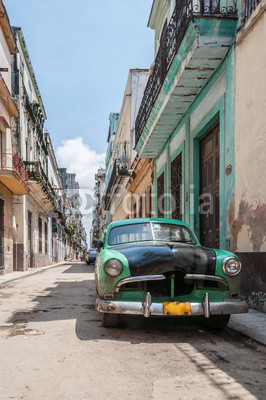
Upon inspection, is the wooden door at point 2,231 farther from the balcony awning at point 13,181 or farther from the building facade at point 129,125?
the building facade at point 129,125

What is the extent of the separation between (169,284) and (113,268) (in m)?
0.65

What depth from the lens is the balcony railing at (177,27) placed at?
6.61m

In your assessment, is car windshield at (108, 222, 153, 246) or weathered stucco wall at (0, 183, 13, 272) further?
weathered stucco wall at (0, 183, 13, 272)

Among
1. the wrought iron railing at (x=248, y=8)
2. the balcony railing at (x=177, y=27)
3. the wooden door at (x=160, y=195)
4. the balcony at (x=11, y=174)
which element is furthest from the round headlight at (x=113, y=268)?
the balcony at (x=11, y=174)

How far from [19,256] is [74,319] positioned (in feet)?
40.7

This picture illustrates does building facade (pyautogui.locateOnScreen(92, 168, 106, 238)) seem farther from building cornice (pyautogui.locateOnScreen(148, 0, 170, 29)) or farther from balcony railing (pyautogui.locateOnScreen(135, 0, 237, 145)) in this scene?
balcony railing (pyautogui.locateOnScreen(135, 0, 237, 145))

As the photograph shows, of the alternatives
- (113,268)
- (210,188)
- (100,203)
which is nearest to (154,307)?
(113,268)

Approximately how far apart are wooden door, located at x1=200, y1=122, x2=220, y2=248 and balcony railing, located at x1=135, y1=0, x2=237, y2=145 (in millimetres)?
1862

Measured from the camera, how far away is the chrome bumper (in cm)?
368

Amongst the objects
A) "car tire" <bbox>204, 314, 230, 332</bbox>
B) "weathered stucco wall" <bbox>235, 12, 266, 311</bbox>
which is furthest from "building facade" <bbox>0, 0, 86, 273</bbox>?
"car tire" <bbox>204, 314, 230, 332</bbox>

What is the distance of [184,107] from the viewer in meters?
9.73

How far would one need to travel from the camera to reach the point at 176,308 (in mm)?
3707

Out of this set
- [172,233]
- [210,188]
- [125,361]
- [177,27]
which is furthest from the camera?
[210,188]

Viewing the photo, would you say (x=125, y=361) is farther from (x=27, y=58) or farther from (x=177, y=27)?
(x=27, y=58)
